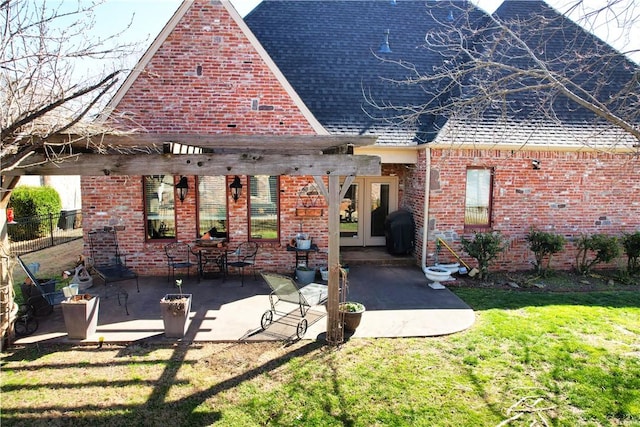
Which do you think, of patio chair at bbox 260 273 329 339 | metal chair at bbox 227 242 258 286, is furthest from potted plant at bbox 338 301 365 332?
metal chair at bbox 227 242 258 286

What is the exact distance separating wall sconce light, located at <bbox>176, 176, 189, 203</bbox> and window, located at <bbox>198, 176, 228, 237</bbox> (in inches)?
Answer: 13.9

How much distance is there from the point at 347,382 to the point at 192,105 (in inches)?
284

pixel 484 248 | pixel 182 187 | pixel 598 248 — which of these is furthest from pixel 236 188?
pixel 598 248

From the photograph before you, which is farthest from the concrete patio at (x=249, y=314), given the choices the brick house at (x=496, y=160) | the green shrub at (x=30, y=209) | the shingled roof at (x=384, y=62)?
the green shrub at (x=30, y=209)

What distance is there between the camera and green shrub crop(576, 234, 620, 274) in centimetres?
989

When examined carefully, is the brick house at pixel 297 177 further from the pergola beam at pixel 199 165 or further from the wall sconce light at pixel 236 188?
the pergola beam at pixel 199 165

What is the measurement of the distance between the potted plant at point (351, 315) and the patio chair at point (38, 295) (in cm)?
480

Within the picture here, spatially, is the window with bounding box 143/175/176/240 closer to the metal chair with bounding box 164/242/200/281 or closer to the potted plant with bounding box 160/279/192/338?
the metal chair with bounding box 164/242/200/281

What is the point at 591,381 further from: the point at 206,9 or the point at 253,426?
the point at 206,9

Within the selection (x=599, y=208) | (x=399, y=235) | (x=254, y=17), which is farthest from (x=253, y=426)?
(x=254, y=17)

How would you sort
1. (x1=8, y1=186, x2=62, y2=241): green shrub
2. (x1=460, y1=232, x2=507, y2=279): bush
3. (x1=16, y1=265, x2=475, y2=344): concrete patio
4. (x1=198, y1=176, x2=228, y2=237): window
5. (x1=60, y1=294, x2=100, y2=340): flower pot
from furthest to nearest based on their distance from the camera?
(x1=8, y1=186, x2=62, y2=241): green shrub < (x1=198, y1=176, x2=228, y2=237): window < (x1=460, y1=232, x2=507, y2=279): bush < (x1=16, y1=265, x2=475, y2=344): concrete patio < (x1=60, y1=294, x2=100, y2=340): flower pot

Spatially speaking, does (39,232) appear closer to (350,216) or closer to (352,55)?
(350,216)

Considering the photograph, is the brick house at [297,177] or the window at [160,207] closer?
the brick house at [297,177]

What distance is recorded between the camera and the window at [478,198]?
10523mm
